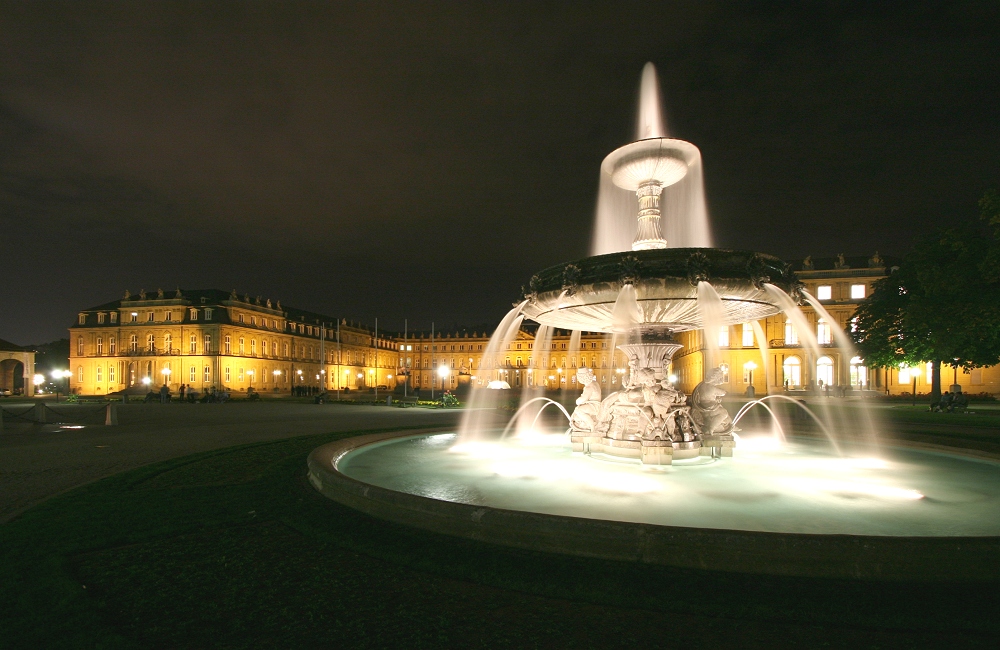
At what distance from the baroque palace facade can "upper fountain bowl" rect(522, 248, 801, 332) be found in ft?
75.3

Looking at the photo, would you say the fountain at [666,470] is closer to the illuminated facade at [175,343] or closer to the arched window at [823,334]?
the arched window at [823,334]

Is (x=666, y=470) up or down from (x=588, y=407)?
down

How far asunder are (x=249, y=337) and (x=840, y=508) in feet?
273

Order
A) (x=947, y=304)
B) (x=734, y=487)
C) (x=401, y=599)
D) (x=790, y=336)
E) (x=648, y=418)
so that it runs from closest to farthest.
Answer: (x=401, y=599), (x=734, y=487), (x=648, y=418), (x=947, y=304), (x=790, y=336)

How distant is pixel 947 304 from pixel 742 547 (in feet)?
97.1

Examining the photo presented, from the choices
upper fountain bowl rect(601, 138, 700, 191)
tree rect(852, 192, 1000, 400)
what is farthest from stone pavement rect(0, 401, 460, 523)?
tree rect(852, 192, 1000, 400)

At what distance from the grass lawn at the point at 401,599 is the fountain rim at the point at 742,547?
0.10m

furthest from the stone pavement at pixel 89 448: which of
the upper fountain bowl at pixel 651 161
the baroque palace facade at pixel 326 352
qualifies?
the baroque palace facade at pixel 326 352

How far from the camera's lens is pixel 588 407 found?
10.1 m

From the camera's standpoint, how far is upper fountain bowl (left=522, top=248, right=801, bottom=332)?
25.5 feet

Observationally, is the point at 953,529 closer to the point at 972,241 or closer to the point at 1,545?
the point at 1,545

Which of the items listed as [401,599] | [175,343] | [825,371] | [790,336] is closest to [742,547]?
[401,599]

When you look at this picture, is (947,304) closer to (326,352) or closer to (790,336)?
(790,336)

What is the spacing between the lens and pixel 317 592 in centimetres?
402
